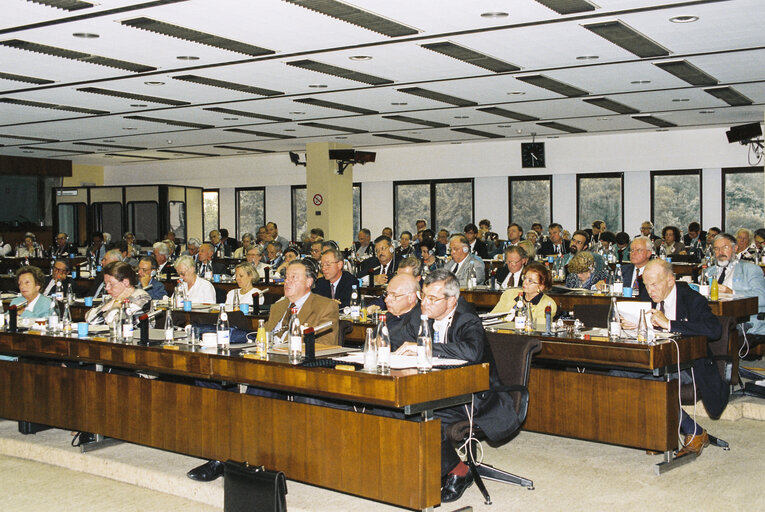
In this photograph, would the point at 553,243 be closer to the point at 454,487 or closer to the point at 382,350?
the point at 454,487

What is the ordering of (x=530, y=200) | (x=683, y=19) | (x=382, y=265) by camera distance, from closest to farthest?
(x=683, y=19), (x=382, y=265), (x=530, y=200)

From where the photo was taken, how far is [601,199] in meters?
18.7

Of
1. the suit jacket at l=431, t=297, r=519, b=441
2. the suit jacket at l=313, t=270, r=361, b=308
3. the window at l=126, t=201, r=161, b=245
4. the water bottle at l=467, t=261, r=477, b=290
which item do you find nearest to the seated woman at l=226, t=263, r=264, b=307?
the suit jacket at l=313, t=270, r=361, b=308

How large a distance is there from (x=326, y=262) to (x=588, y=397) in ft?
10.8

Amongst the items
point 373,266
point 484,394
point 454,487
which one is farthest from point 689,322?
point 373,266

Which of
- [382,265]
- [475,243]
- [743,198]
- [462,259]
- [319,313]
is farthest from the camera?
[743,198]

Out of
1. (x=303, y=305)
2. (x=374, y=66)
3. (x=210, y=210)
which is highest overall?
(x=374, y=66)

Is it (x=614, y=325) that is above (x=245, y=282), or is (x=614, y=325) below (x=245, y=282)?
below

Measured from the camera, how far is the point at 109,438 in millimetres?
5992

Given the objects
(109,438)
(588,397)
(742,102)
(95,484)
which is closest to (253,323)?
(109,438)

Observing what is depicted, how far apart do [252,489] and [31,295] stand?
376cm

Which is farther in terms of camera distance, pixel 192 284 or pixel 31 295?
pixel 192 284

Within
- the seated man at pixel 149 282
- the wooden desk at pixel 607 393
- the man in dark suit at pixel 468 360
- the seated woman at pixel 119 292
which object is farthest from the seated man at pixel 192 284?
the man in dark suit at pixel 468 360

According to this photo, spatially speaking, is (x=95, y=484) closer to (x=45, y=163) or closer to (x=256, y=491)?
(x=256, y=491)
